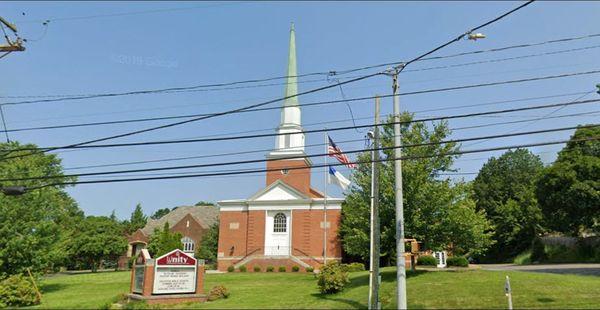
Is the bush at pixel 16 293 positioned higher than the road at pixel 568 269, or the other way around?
the road at pixel 568 269

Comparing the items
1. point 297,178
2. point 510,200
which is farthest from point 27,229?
point 510,200

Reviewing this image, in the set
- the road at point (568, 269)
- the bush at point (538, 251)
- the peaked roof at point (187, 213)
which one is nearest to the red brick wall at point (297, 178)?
the peaked roof at point (187, 213)

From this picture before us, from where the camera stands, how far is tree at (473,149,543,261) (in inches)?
2344

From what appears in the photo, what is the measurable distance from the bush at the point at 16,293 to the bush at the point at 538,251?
47667 millimetres

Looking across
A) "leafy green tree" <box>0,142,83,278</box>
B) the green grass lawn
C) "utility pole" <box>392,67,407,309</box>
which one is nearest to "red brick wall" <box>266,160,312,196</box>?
"leafy green tree" <box>0,142,83,278</box>

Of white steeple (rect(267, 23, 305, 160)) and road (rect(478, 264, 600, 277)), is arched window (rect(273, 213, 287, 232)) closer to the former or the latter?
white steeple (rect(267, 23, 305, 160))

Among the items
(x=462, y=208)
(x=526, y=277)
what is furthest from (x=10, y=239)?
(x=526, y=277)

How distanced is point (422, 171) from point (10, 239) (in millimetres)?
23376

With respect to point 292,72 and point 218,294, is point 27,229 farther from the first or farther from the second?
point 292,72

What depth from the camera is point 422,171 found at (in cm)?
2484

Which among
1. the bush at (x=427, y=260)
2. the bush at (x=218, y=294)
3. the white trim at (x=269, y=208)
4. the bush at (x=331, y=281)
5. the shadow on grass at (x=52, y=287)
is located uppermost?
the white trim at (x=269, y=208)

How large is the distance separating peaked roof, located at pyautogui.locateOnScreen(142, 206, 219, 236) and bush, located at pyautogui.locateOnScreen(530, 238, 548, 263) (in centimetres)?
3909

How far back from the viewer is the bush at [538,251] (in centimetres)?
5253

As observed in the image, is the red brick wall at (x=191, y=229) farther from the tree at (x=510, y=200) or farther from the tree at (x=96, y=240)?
the tree at (x=510, y=200)
